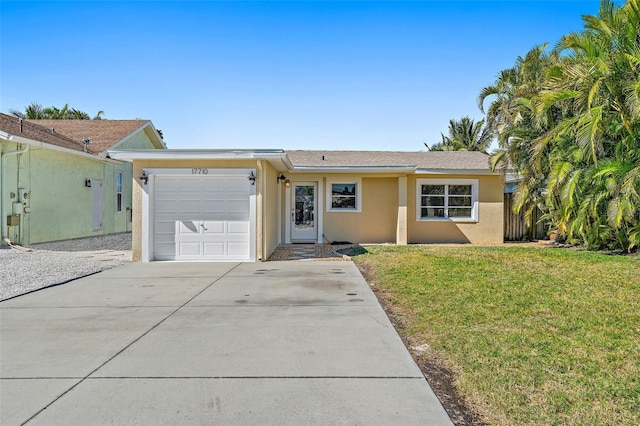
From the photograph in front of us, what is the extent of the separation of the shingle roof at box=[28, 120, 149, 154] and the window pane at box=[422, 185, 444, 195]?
14.0 meters

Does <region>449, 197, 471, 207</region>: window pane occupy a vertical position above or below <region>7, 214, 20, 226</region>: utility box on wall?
above

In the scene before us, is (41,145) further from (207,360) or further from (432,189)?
A: (432,189)

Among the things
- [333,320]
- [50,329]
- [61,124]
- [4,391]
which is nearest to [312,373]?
[333,320]

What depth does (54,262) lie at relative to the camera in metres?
10.9

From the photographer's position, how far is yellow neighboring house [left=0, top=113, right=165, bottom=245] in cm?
1386

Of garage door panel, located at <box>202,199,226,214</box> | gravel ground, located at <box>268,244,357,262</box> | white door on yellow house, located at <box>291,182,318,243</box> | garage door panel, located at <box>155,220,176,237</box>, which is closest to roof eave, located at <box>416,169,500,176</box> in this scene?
gravel ground, located at <box>268,244,357,262</box>

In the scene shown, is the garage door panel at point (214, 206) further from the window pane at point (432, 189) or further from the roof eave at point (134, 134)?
the window pane at point (432, 189)

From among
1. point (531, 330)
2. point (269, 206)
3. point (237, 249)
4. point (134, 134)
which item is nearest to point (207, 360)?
point (531, 330)

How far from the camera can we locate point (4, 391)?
3588 mm

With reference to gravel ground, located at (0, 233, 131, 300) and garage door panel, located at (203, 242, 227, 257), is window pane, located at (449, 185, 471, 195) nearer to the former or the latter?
garage door panel, located at (203, 242, 227, 257)

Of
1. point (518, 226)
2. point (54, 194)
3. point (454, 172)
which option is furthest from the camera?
point (518, 226)

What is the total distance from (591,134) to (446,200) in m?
6.94

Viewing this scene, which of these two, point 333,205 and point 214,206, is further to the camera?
point 333,205

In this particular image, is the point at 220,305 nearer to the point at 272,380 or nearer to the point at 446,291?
the point at 272,380
